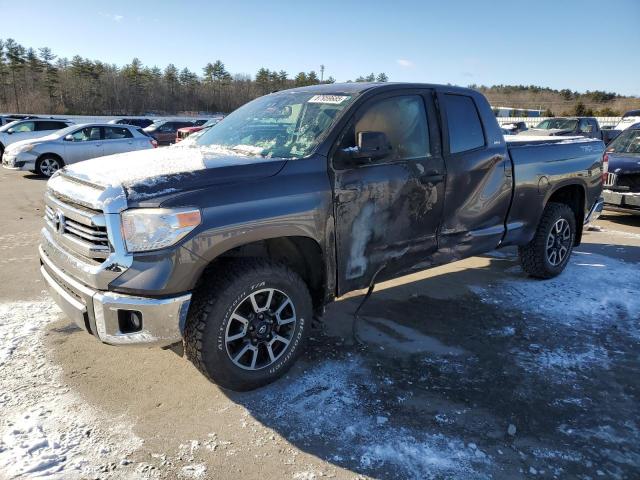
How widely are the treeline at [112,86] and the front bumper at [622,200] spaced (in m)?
44.3

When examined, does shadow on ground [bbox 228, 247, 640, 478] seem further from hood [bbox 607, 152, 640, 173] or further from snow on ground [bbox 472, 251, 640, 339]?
hood [bbox 607, 152, 640, 173]

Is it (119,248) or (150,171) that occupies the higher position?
(150,171)

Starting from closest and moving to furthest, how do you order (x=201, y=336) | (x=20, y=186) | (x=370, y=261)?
1. (x=201, y=336)
2. (x=370, y=261)
3. (x=20, y=186)

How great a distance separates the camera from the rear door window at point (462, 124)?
420cm

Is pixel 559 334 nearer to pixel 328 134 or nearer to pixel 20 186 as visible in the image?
pixel 328 134

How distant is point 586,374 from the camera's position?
352 cm

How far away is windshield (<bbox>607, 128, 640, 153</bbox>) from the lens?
365 inches

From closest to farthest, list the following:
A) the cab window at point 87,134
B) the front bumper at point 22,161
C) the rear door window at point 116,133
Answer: the front bumper at point 22,161
the cab window at point 87,134
the rear door window at point 116,133

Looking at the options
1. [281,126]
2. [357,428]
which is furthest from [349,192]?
[357,428]

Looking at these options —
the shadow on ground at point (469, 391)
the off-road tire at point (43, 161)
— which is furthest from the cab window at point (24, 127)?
the shadow on ground at point (469, 391)

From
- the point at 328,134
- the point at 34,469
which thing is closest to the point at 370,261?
the point at 328,134

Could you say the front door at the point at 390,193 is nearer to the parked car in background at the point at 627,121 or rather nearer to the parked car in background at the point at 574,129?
the parked car in background at the point at 574,129

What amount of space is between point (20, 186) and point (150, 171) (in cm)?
1139

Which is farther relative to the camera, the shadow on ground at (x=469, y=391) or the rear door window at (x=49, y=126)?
the rear door window at (x=49, y=126)
